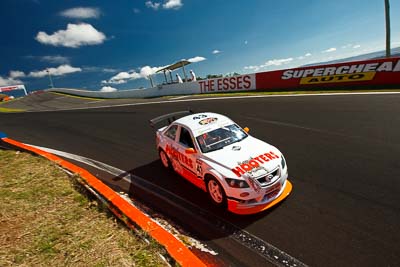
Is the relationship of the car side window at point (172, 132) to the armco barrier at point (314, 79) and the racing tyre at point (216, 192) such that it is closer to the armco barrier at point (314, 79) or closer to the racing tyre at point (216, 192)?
the racing tyre at point (216, 192)

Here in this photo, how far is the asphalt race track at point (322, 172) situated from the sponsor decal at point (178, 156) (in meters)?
0.56

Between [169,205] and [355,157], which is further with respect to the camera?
[355,157]

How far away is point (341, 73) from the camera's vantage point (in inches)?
598

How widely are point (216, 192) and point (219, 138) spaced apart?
1.28 meters

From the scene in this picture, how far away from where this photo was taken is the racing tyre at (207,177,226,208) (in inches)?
168

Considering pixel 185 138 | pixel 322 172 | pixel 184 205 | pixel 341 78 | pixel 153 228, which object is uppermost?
pixel 341 78

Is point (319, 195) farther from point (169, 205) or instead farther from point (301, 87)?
point (301, 87)

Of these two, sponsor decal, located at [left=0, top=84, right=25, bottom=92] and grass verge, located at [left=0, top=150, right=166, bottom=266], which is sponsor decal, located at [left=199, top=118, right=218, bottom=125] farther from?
sponsor decal, located at [left=0, top=84, right=25, bottom=92]

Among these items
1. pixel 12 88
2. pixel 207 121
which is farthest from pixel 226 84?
pixel 12 88

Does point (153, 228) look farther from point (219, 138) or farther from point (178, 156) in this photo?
point (219, 138)

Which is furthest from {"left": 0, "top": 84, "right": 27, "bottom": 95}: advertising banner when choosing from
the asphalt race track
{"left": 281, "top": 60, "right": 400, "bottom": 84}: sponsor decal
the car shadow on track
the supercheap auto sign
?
the car shadow on track

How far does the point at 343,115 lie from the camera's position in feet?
30.1

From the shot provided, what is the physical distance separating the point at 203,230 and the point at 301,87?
16.0 m

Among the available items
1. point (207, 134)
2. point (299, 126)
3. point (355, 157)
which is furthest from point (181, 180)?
point (299, 126)
